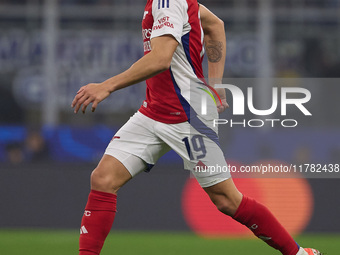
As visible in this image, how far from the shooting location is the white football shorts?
4.21 m

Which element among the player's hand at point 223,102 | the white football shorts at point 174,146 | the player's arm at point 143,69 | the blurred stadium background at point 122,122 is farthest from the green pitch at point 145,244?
the player's arm at point 143,69

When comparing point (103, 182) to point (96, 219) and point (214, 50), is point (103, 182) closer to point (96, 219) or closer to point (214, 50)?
point (96, 219)

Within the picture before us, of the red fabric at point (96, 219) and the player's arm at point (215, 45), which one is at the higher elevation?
the player's arm at point (215, 45)

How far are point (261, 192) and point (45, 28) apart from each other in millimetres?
6180

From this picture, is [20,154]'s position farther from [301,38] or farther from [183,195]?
[301,38]

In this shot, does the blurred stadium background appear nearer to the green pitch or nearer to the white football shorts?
the green pitch

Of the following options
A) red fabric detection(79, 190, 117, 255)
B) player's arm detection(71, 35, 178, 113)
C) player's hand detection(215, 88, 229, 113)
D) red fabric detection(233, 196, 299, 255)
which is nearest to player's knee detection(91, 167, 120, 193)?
red fabric detection(79, 190, 117, 255)

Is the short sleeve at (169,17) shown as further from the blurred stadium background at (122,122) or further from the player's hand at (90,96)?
the blurred stadium background at (122,122)

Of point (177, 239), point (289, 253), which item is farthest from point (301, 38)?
point (289, 253)

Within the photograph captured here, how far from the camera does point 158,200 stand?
26.8 feet

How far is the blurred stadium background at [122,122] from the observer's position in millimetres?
8117

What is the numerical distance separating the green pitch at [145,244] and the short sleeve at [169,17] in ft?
8.60

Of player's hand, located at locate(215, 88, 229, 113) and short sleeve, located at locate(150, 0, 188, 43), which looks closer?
short sleeve, located at locate(150, 0, 188, 43)

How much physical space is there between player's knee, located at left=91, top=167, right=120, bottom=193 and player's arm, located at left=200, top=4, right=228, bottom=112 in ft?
2.77
